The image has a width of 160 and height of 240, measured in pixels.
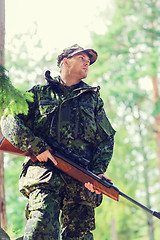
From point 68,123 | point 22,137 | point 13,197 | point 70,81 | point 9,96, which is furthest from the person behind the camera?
point 13,197

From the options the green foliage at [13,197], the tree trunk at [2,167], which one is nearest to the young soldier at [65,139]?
the tree trunk at [2,167]

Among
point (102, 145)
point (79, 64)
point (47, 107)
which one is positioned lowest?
point (102, 145)

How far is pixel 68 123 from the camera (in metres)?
3.96

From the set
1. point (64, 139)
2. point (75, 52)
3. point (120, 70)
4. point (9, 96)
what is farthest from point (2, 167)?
point (120, 70)

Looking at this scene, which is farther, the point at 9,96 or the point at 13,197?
the point at 13,197

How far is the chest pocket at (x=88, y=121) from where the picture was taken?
397 cm

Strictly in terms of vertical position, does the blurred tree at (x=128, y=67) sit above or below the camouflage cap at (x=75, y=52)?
above

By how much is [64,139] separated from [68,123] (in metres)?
0.18

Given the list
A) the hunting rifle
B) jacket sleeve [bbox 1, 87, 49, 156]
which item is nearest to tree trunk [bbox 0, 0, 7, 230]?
jacket sleeve [bbox 1, 87, 49, 156]

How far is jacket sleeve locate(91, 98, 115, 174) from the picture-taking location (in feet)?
13.2

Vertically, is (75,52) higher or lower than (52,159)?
higher

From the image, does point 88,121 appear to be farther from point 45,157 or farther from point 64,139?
point 45,157

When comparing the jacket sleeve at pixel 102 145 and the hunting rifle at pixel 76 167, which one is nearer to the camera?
the hunting rifle at pixel 76 167

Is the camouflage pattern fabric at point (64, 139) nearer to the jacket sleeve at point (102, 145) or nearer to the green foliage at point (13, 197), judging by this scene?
the jacket sleeve at point (102, 145)
